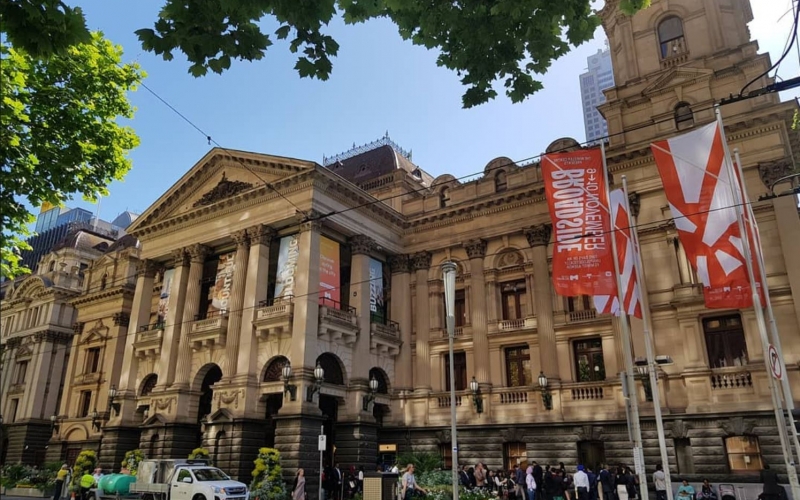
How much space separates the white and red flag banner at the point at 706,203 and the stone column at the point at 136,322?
32.8 m

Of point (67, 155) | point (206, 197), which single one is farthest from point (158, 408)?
point (67, 155)

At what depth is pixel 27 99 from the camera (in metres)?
13.1

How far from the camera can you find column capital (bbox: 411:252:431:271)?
3619 cm

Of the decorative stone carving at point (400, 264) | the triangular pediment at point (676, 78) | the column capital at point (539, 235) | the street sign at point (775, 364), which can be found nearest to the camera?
the street sign at point (775, 364)

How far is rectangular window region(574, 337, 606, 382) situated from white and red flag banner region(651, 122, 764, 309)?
1172cm

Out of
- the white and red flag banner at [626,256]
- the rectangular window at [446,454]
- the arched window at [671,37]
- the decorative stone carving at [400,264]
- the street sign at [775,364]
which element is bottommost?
the rectangular window at [446,454]

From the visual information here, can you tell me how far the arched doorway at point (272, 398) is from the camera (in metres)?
30.4

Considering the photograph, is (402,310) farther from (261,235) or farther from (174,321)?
(174,321)

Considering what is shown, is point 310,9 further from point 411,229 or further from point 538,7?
point 411,229

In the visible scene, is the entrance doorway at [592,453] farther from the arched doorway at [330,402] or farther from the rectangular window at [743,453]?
the arched doorway at [330,402]

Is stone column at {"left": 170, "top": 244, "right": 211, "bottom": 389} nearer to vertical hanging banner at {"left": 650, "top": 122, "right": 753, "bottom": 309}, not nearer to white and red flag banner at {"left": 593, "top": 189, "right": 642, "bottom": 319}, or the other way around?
white and red flag banner at {"left": 593, "top": 189, "right": 642, "bottom": 319}

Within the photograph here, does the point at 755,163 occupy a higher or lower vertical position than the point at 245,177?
lower

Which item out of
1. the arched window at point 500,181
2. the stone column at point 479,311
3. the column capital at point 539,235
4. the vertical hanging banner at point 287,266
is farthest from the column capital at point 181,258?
the column capital at point 539,235

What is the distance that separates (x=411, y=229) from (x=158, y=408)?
1848cm
